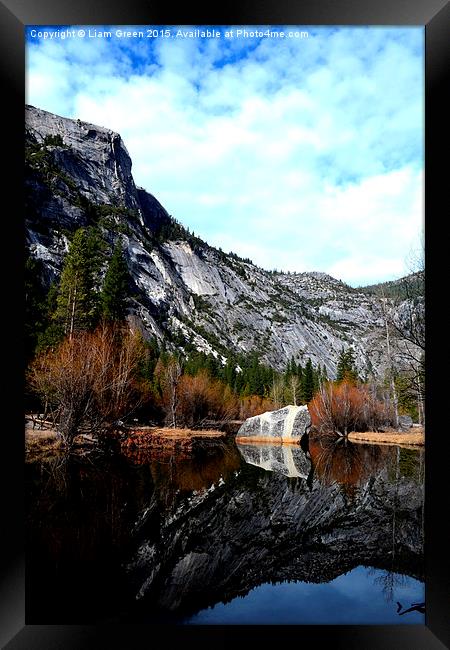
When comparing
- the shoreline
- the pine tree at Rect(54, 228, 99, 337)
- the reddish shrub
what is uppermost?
the pine tree at Rect(54, 228, 99, 337)

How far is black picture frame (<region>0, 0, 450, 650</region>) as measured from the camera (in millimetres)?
2053

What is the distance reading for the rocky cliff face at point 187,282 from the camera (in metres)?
14.1

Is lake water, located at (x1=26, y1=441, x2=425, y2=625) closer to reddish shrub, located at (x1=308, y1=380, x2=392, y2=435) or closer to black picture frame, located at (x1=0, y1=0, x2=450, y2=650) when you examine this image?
black picture frame, located at (x1=0, y1=0, x2=450, y2=650)

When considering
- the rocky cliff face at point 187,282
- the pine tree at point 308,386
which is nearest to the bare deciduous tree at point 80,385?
the rocky cliff face at point 187,282

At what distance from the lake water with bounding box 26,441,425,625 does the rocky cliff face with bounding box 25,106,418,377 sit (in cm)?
439

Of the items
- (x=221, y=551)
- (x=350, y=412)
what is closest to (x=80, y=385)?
(x=221, y=551)

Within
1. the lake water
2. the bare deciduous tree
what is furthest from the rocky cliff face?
the lake water

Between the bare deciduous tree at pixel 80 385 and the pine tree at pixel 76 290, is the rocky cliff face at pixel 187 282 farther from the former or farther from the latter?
the bare deciduous tree at pixel 80 385
